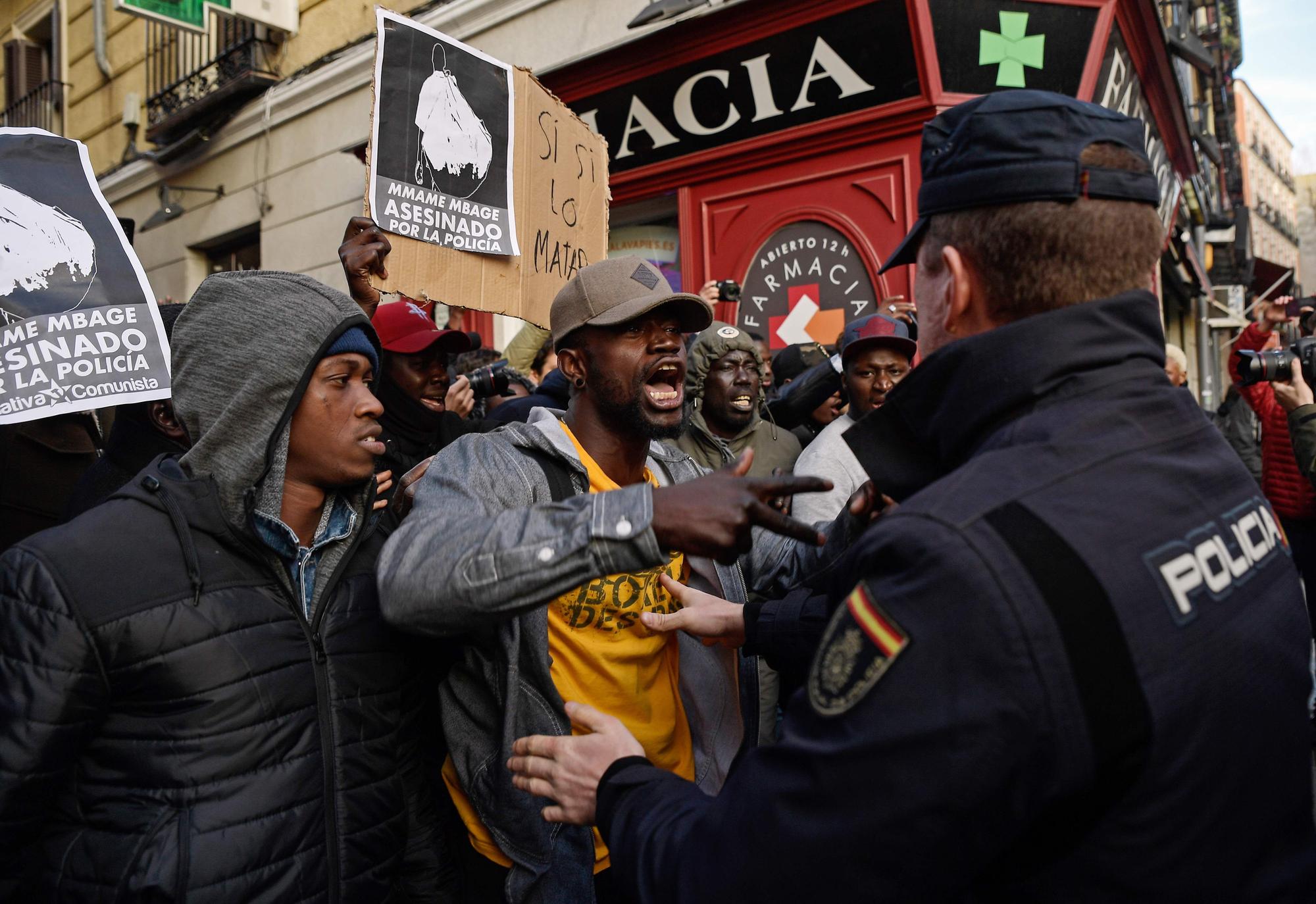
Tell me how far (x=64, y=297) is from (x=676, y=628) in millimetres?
2014

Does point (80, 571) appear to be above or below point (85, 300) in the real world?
below

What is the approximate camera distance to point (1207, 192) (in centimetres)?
1502

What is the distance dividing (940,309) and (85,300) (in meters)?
2.45

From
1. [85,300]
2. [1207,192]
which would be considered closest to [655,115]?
[85,300]

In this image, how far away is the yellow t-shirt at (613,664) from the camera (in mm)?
1968

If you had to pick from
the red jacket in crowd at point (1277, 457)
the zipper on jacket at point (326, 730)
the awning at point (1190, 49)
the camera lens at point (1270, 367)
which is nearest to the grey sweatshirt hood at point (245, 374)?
the zipper on jacket at point (326, 730)

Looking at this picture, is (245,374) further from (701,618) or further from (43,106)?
(43,106)

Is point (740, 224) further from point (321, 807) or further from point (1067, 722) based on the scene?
point (1067, 722)

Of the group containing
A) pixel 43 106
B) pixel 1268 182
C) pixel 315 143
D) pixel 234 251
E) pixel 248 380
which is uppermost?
pixel 1268 182

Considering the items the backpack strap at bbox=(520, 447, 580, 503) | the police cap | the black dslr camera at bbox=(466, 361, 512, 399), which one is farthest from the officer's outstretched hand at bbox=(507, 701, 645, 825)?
the black dslr camera at bbox=(466, 361, 512, 399)

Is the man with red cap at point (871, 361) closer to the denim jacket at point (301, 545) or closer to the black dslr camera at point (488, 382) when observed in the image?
the black dslr camera at point (488, 382)

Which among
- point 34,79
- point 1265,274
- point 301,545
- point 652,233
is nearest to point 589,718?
point 301,545

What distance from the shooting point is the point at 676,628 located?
1.97m

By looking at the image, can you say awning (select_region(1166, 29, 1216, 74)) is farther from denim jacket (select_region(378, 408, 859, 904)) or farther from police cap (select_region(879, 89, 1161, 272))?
police cap (select_region(879, 89, 1161, 272))
